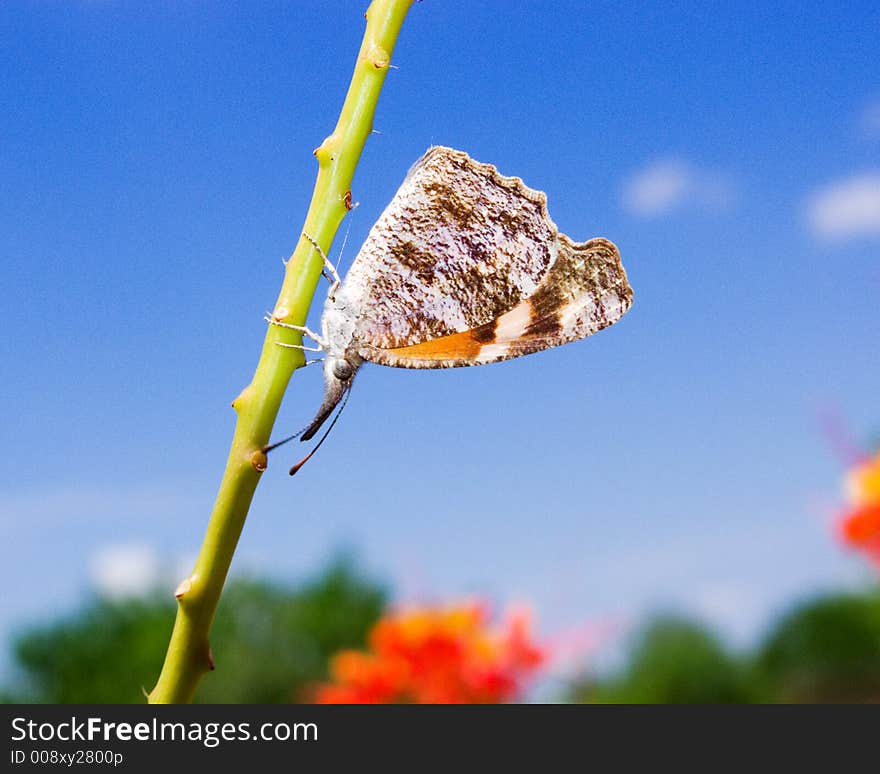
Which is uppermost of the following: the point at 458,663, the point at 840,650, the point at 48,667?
the point at 48,667

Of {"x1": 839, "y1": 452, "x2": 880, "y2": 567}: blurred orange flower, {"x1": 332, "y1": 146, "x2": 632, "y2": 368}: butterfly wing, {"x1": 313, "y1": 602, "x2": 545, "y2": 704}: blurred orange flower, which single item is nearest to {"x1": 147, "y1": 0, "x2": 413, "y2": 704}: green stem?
{"x1": 332, "y1": 146, "x2": 632, "y2": 368}: butterfly wing

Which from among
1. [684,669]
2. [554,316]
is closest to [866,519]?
[554,316]

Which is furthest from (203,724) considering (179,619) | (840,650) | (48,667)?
(48,667)

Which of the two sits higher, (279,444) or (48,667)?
(48,667)

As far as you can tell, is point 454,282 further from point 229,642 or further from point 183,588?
point 229,642

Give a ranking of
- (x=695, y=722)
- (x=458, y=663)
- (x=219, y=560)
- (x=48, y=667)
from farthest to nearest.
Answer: (x=48, y=667) → (x=458, y=663) → (x=695, y=722) → (x=219, y=560)

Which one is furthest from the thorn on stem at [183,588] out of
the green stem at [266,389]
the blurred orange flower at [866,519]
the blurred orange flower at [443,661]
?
the blurred orange flower at [443,661]

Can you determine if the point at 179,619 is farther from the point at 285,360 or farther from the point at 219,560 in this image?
the point at 285,360

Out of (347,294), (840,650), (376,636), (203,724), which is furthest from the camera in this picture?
(840,650)
